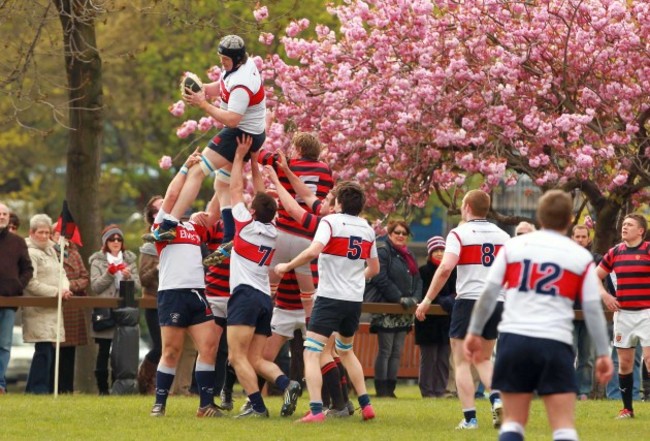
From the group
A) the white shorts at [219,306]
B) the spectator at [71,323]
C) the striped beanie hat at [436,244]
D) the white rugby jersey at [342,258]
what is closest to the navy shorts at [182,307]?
the white shorts at [219,306]

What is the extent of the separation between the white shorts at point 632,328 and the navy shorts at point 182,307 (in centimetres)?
407

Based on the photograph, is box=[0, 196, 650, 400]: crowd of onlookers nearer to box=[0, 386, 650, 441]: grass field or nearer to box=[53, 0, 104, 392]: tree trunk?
box=[0, 386, 650, 441]: grass field

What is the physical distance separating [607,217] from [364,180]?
3452 millimetres

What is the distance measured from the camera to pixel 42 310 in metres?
17.8

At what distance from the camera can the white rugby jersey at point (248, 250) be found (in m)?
13.3

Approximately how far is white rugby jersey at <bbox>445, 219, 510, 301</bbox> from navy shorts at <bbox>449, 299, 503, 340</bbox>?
2.8 inches

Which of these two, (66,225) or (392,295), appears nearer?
(66,225)

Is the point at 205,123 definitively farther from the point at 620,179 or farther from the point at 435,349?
the point at 620,179

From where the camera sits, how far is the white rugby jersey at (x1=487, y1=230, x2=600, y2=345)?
29.4 feet

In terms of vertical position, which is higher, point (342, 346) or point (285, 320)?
point (285, 320)

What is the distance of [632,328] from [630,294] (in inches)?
13.1

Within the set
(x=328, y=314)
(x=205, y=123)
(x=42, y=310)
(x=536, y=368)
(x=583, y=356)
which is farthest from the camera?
(x=205, y=123)

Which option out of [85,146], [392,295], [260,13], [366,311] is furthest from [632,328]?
[85,146]

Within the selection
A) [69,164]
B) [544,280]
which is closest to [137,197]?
[69,164]
